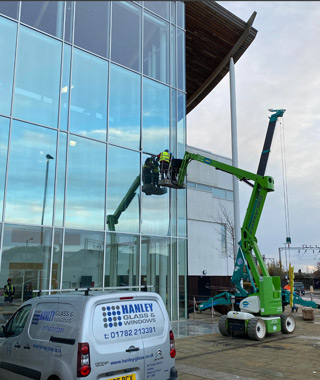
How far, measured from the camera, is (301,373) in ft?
25.7

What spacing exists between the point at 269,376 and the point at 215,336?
5.28 meters

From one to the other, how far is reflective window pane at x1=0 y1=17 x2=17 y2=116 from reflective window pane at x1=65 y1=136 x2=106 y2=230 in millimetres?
2470

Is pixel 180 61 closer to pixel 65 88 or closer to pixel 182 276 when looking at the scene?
pixel 65 88

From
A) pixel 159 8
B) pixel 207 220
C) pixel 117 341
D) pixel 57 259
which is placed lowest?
pixel 117 341

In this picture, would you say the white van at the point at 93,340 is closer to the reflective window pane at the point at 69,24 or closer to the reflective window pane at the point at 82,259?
the reflective window pane at the point at 82,259

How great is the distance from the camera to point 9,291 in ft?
37.3

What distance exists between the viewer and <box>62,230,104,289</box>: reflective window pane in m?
12.8

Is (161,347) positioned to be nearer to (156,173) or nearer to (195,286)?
(156,173)

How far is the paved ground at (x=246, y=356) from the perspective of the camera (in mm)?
7805

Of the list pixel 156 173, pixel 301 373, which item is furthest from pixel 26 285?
pixel 301 373

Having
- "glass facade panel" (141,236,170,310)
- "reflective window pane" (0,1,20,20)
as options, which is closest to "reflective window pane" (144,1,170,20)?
"reflective window pane" (0,1,20,20)

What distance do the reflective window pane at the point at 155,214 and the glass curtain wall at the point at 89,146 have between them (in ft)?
0.15

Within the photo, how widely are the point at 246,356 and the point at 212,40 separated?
1853 centimetres

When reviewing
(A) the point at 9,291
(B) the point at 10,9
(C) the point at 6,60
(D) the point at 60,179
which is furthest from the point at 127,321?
(B) the point at 10,9
